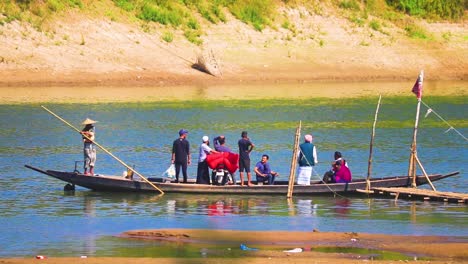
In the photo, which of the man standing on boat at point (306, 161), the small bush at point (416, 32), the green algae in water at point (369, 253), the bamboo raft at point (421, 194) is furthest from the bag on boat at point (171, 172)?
the small bush at point (416, 32)

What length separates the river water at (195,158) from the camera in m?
23.6

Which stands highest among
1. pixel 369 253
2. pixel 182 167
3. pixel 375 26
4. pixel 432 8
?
pixel 432 8

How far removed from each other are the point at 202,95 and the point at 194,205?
28.7 m

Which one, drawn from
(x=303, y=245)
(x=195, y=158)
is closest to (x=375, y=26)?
(x=195, y=158)

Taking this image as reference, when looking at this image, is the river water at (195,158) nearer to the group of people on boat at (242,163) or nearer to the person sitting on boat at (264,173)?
the group of people on boat at (242,163)

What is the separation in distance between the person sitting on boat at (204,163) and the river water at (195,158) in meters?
0.66

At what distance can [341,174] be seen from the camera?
1101 inches

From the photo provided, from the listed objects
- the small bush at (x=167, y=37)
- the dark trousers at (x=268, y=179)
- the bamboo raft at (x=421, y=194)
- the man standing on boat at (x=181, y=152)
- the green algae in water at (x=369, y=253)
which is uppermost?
the small bush at (x=167, y=37)

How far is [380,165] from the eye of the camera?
112 feet

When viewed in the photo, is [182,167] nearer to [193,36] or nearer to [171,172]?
[171,172]

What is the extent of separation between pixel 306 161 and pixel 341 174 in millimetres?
829

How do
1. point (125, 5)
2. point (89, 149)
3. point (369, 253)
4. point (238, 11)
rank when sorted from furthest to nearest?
point (238, 11), point (125, 5), point (89, 149), point (369, 253)

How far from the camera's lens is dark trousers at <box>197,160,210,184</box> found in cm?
2814

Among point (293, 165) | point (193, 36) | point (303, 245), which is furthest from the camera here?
point (193, 36)
